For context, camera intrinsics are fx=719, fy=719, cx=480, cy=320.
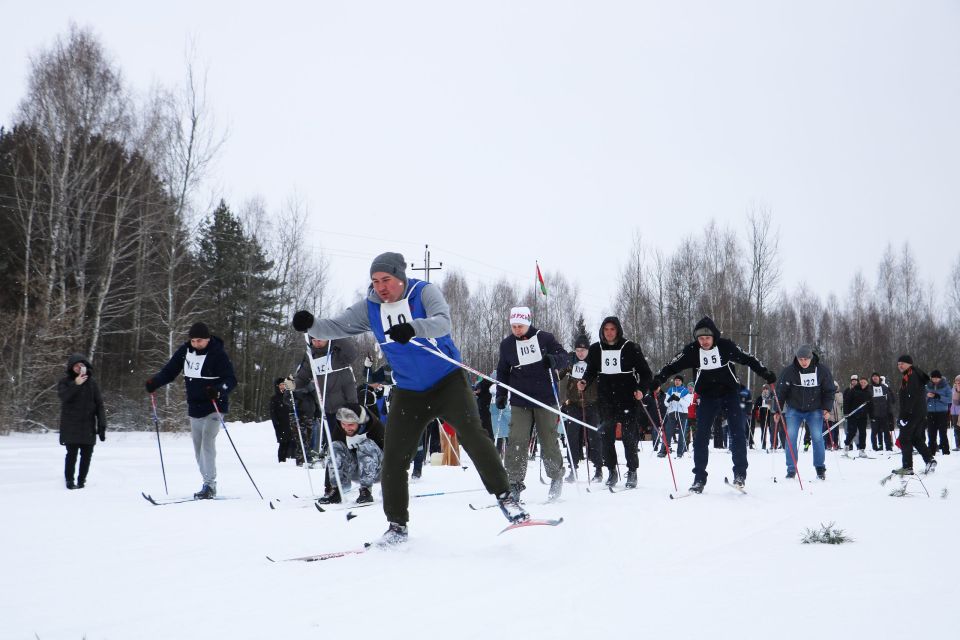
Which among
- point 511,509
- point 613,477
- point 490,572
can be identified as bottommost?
point 613,477

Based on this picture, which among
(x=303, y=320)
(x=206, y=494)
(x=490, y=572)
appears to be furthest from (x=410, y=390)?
(x=206, y=494)

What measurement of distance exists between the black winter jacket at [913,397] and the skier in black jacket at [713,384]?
3.11 metres

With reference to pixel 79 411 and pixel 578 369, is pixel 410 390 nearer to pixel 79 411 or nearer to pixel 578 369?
pixel 578 369

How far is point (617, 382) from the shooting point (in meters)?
8.41

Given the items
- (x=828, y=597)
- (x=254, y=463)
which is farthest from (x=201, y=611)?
(x=254, y=463)

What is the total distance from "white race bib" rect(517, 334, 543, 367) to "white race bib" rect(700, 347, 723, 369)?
181 centimetres

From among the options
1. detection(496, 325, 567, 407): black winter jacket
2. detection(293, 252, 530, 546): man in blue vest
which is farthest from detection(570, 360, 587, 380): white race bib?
detection(293, 252, 530, 546): man in blue vest

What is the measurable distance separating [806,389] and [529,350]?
4.77 metres

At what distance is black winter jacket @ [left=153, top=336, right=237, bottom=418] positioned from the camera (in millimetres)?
7766

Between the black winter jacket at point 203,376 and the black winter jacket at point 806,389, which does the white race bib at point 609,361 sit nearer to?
the black winter jacket at point 806,389

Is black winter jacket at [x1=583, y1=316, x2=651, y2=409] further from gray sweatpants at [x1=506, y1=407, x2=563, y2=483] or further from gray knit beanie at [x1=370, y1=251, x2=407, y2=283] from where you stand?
gray knit beanie at [x1=370, y1=251, x2=407, y2=283]

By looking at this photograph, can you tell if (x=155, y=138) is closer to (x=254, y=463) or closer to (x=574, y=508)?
(x=254, y=463)

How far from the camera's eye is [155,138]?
22781 mm

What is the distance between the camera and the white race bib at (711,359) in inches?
309
